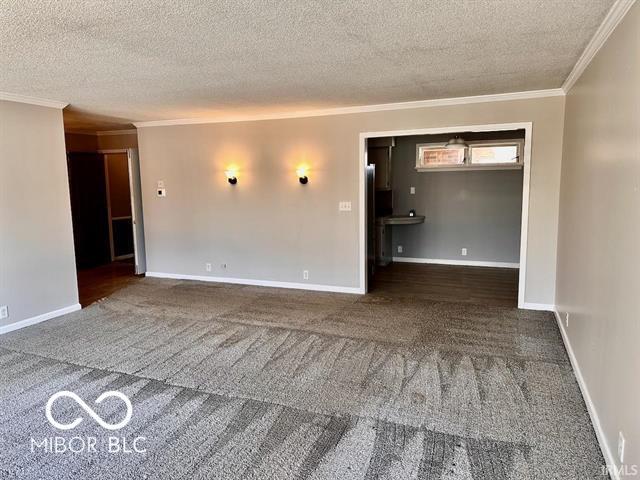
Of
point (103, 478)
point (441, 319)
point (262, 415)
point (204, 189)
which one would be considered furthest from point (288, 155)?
point (103, 478)

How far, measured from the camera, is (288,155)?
18.4ft

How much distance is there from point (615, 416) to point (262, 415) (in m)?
1.94

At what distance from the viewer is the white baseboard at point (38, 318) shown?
4253 mm

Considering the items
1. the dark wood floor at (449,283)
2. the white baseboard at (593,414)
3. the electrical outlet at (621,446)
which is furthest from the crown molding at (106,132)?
the electrical outlet at (621,446)

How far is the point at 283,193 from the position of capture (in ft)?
18.9

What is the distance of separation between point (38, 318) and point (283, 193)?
10.5ft

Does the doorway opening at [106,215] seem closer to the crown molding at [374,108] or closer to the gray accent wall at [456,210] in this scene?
the crown molding at [374,108]

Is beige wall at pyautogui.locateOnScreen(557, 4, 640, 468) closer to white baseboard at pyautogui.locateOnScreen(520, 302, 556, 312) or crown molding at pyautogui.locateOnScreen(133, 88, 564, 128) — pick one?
crown molding at pyautogui.locateOnScreen(133, 88, 564, 128)

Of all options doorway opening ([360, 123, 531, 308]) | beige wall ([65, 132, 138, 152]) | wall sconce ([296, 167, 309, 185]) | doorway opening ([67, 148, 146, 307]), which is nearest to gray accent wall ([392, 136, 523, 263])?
doorway opening ([360, 123, 531, 308])

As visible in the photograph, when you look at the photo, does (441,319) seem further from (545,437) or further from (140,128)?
(140,128)

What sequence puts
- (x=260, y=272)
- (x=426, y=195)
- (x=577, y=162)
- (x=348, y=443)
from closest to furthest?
(x=348, y=443) < (x=577, y=162) < (x=260, y=272) < (x=426, y=195)

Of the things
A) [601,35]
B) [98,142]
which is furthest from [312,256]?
[98,142]

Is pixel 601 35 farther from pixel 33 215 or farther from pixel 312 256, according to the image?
pixel 33 215

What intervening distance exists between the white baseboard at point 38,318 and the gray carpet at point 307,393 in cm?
12
